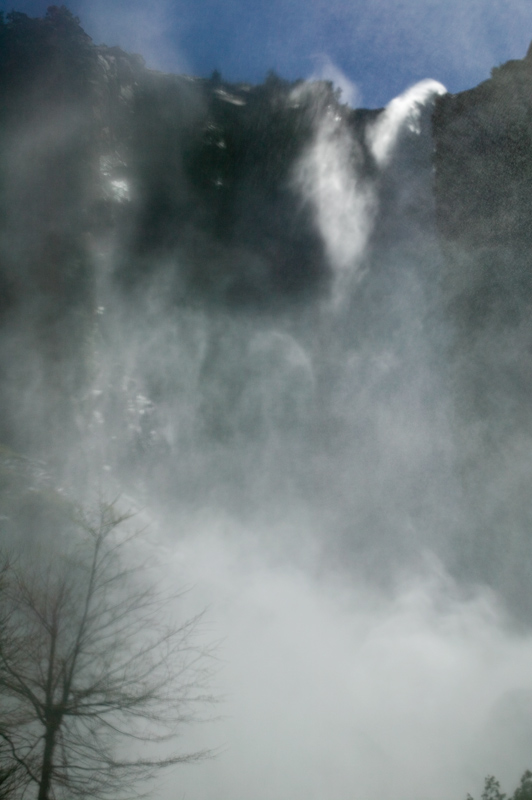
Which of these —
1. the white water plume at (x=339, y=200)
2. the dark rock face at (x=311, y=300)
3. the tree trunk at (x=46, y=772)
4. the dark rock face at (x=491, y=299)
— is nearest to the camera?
the tree trunk at (x=46, y=772)

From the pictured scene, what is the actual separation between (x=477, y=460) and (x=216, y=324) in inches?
291

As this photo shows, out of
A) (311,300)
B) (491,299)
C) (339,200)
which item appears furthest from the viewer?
(339,200)

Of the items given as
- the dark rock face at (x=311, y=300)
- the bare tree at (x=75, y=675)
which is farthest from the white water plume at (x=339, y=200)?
the bare tree at (x=75, y=675)

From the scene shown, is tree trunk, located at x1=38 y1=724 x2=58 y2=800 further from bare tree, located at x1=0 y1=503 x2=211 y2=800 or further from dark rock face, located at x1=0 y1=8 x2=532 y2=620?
dark rock face, located at x1=0 y1=8 x2=532 y2=620

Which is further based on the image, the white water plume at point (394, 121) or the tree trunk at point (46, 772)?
the white water plume at point (394, 121)

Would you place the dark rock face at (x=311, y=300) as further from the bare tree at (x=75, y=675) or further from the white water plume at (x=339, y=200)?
the bare tree at (x=75, y=675)

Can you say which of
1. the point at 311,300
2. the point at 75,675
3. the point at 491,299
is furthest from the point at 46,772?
the point at 491,299

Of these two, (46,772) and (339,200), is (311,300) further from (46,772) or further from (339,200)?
(46,772)

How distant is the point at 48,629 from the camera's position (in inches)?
174

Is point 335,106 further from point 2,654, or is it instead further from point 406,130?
point 2,654

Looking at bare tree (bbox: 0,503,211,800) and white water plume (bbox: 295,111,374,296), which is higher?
white water plume (bbox: 295,111,374,296)

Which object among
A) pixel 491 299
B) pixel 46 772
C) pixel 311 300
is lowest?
pixel 46 772

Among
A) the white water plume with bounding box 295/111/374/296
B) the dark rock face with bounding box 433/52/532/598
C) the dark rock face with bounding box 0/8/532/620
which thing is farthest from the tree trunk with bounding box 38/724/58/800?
the white water plume with bounding box 295/111/374/296

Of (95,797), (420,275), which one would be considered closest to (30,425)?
(95,797)
